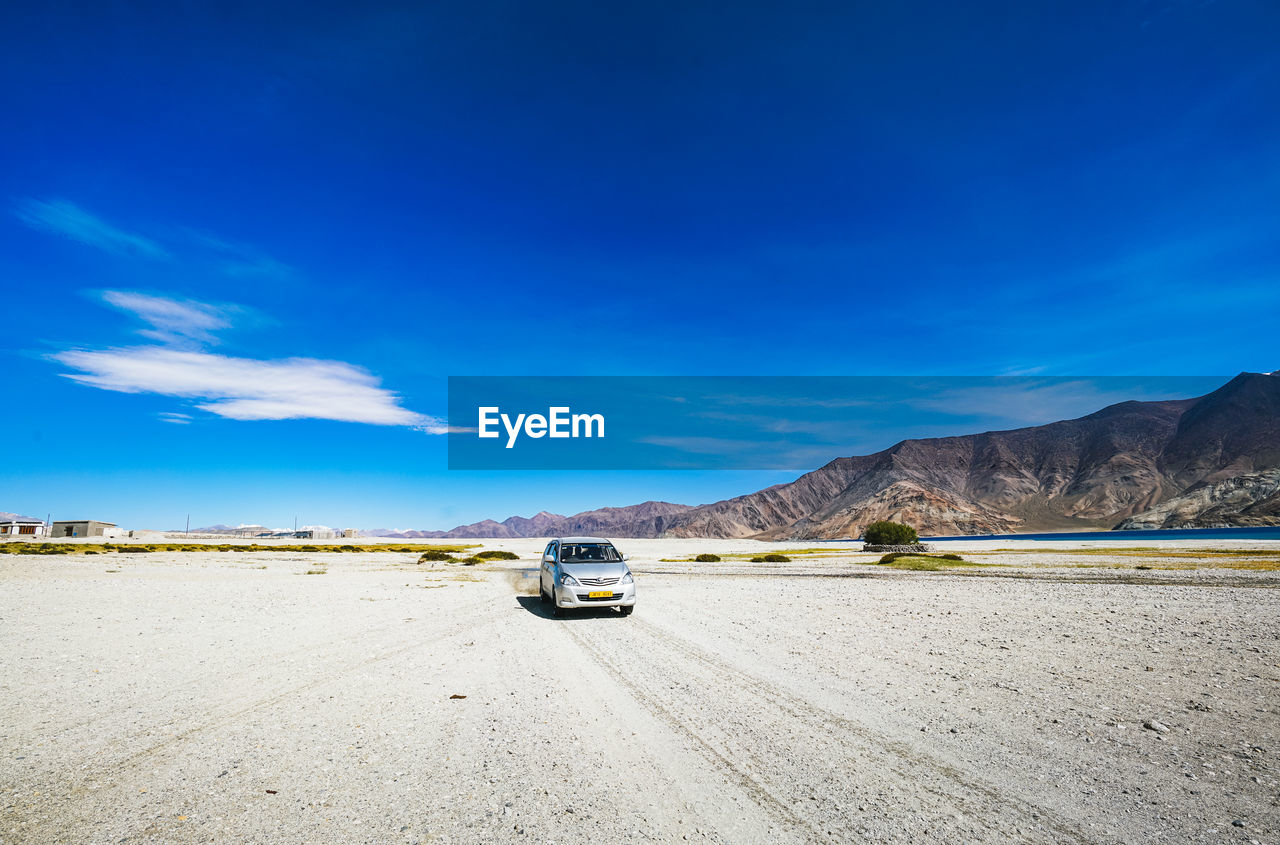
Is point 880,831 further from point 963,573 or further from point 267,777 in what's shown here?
point 963,573

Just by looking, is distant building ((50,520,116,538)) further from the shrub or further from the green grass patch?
the green grass patch

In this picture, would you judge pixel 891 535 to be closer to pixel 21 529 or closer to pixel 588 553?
pixel 588 553

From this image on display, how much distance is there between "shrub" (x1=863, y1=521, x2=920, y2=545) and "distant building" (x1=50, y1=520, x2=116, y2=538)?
477ft

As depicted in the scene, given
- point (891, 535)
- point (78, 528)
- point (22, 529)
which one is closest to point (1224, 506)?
point (891, 535)

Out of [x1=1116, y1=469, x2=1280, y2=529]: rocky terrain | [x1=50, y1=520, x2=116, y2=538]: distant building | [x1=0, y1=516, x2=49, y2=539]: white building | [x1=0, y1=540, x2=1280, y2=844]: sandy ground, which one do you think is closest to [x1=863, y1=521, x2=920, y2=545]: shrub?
[x1=0, y1=540, x2=1280, y2=844]: sandy ground

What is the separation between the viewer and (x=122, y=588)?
2259 centimetres

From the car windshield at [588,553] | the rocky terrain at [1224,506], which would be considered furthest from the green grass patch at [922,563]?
the rocky terrain at [1224,506]

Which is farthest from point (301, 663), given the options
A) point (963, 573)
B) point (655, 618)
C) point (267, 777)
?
point (963, 573)

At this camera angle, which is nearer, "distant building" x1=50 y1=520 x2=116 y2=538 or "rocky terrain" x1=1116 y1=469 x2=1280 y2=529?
"distant building" x1=50 y1=520 x2=116 y2=538

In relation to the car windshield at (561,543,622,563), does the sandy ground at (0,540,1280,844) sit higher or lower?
lower

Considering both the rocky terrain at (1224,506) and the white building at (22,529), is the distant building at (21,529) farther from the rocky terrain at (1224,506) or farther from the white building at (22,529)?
the rocky terrain at (1224,506)

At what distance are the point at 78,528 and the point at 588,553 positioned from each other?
15196 centimetres

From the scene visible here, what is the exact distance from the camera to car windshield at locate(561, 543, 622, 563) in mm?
16969

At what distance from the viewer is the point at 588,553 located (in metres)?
17.5
